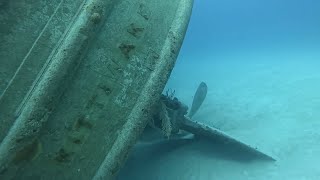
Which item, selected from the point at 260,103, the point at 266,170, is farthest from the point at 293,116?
the point at 266,170

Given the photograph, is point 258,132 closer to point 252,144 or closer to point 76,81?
point 252,144

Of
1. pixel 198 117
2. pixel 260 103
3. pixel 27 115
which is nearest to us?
pixel 27 115

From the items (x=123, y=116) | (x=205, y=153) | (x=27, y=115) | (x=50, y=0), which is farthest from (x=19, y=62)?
(x=205, y=153)

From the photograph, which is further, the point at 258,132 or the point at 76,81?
the point at 258,132

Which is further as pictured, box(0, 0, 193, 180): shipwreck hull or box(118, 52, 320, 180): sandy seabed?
box(118, 52, 320, 180): sandy seabed

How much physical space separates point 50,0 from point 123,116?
45.0 inches

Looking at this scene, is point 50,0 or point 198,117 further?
point 198,117

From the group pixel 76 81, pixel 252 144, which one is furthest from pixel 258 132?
pixel 76 81

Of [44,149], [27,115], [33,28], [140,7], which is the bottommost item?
[44,149]

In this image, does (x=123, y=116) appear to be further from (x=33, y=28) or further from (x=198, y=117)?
(x=198, y=117)

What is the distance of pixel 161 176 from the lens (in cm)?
563

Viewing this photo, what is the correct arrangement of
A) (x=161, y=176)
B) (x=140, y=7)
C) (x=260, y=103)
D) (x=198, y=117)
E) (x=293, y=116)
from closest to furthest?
(x=140, y=7) < (x=161, y=176) < (x=293, y=116) < (x=198, y=117) < (x=260, y=103)

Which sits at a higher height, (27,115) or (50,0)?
(50,0)

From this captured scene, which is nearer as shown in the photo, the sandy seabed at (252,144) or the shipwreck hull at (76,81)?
the shipwreck hull at (76,81)
